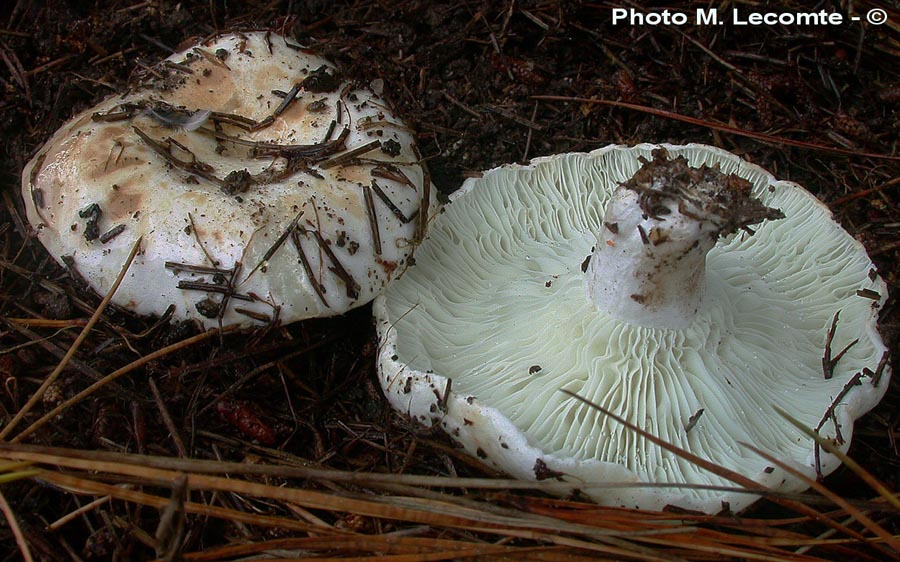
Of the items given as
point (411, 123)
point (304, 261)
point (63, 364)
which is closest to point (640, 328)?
A: point (304, 261)

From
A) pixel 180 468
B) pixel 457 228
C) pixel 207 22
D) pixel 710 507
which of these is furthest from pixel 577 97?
pixel 180 468

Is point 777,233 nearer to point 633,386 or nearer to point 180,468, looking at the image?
point 633,386

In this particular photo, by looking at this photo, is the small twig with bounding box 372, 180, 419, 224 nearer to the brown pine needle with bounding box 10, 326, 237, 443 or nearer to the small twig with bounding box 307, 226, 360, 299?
the small twig with bounding box 307, 226, 360, 299

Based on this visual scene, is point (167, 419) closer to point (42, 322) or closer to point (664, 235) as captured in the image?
point (42, 322)

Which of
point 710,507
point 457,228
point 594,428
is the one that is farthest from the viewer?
point 457,228

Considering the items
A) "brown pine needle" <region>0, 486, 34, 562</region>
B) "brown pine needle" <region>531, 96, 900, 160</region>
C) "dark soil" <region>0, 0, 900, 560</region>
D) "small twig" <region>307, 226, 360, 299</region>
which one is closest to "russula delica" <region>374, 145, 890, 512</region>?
"small twig" <region>307, 226, 360, 299</region>

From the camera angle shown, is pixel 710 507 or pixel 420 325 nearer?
pixel 710 507
